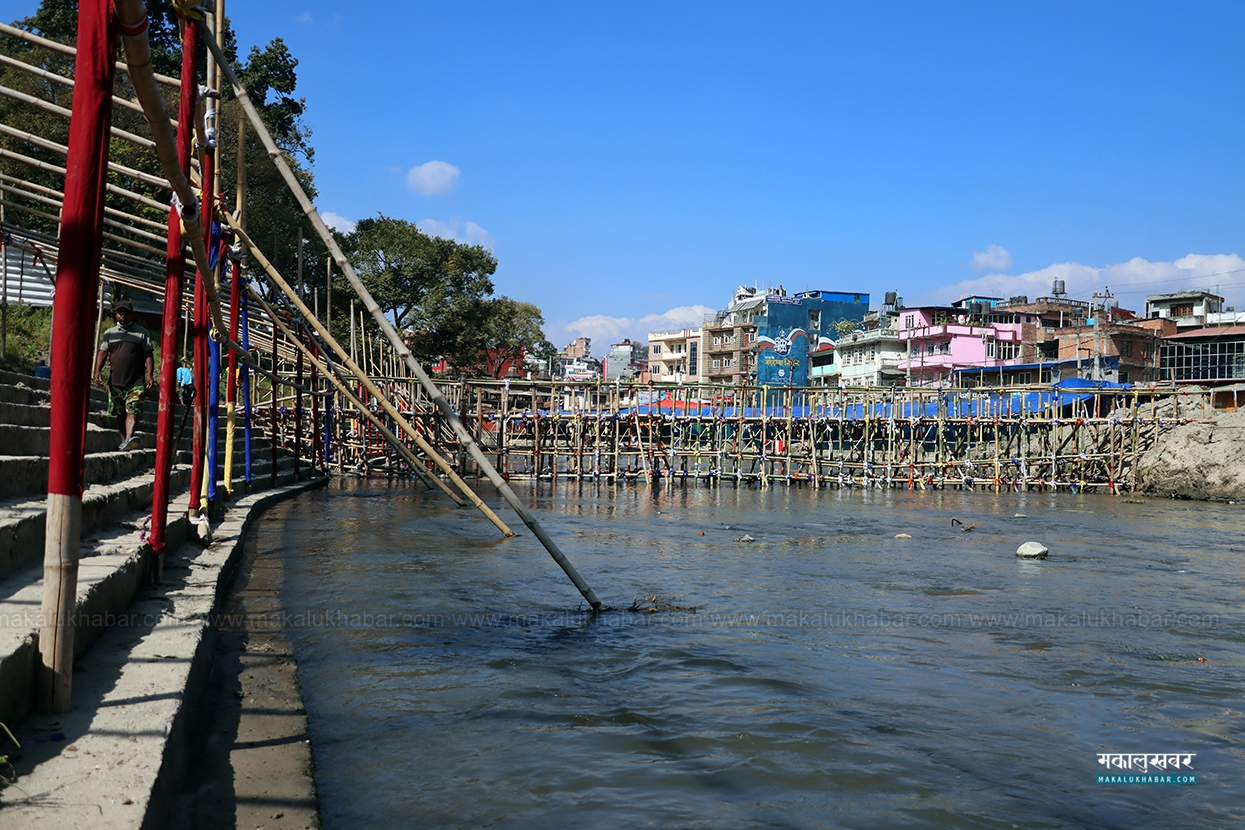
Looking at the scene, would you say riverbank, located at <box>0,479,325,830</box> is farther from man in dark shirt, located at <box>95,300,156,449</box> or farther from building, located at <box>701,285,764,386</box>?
building, located at <box>701,285,764,386</box>

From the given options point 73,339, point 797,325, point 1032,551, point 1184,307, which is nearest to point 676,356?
point 797,325

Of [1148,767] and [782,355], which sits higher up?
[782,355]

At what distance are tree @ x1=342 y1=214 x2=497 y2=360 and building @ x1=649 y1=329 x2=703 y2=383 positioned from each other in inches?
1526

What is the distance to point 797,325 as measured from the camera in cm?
6794

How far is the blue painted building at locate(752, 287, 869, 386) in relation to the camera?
65.6 metres

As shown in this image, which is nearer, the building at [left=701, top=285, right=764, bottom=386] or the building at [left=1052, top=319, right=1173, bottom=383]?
the building at [left=1052, top=319, right=1173, bottom=383]

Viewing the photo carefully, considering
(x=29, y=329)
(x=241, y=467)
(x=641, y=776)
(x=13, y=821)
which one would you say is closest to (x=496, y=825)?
(x=641, y=776)

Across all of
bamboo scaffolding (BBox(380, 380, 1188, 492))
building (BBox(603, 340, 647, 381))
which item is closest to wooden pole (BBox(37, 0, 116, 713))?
bamboo scaffolding (BBox(380, 380, 1188, 492))

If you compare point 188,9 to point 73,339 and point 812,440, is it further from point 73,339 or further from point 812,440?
point 812,440

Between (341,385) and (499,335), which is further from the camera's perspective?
(499,335)

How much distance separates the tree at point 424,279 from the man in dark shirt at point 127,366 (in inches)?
1071

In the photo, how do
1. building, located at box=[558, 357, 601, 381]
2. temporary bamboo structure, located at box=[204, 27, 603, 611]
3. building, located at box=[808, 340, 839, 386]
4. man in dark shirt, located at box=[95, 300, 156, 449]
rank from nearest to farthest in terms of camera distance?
temporary bamboo structure, located at box=[204, 27, 603, 611] → man in dark shirt, located at box=[95, 300, 156, 449] → building, located at box=[808, 340, 839, 386] → building, located at box=[558, 357, 601, 381]

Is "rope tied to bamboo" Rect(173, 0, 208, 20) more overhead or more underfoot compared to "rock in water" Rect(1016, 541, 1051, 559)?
more overhead

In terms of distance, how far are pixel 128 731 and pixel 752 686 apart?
3.19 m
